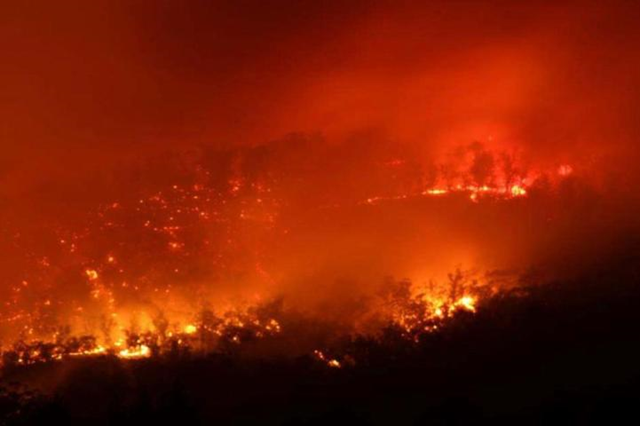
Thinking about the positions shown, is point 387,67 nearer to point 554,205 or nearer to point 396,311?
point 554,205

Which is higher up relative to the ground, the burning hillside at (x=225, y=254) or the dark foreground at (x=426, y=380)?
the burning hillside at (x=225, y=254)

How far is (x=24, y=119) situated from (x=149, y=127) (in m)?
2.63

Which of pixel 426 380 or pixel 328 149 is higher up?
pixel 328 149

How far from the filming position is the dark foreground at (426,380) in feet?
27.5

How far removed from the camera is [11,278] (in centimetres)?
1223

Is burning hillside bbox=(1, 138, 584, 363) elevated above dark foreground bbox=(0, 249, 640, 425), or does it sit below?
above

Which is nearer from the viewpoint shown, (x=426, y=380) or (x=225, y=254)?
(x=426, y=380)

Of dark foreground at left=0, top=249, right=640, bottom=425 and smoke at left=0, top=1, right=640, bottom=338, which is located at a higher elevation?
smoke at left=0, top=1, right=640, bottom=338

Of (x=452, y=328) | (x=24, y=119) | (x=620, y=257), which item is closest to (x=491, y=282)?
(x=452, y=328)

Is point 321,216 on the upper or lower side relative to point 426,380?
upper

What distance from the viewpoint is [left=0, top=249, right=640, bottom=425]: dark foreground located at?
8.38 m

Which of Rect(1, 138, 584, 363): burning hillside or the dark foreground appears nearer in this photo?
the dark foreground

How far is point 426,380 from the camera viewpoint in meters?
9.34

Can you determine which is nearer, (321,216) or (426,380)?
(426,380)
